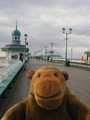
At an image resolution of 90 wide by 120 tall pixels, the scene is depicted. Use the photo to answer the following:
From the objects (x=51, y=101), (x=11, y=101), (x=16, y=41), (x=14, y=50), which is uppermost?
(x=16, y=41)

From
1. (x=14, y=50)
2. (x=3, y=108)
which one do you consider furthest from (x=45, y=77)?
(x=14, y=50)

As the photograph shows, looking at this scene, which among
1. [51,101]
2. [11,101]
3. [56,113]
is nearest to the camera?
[51,101]

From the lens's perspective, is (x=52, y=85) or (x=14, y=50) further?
(x=14, y=50)

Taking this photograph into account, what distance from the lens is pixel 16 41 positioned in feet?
125

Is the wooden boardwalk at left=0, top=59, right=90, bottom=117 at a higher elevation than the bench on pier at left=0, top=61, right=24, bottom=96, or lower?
lower

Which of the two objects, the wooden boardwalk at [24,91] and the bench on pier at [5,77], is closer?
the wooden boardwalk at [24,91]

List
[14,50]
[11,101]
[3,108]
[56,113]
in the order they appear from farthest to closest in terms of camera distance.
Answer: [14,50]
[11,101]
[3,108]
[56,113]

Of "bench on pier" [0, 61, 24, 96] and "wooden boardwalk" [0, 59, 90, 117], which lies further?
"bench on pier" [0, 61, 24, 96]

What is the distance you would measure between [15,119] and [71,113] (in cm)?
90

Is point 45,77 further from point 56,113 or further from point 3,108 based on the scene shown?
point 3,108

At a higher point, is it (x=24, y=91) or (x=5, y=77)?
(x=5, y=77)

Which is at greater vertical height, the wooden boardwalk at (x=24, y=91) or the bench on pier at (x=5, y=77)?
the bench on pier at (x=5, y=77)

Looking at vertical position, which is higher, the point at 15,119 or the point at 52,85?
the point at 52,85

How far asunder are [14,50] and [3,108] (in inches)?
1027
